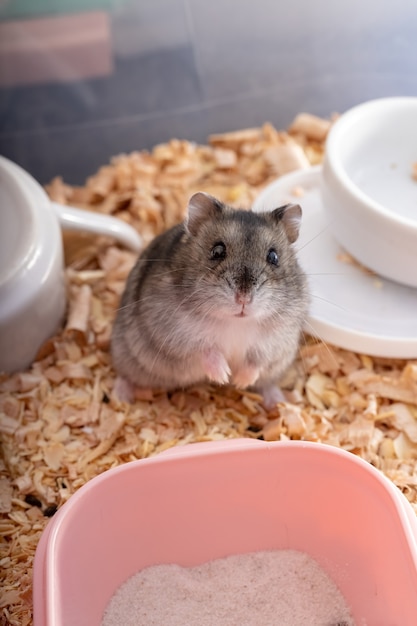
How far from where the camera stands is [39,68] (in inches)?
136

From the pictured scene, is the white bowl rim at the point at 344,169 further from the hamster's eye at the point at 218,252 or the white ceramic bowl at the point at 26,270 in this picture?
the white ceramic bowl at the point at 26,270

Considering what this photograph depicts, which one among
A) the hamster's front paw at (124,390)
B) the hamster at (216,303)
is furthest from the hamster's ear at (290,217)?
the hamster's front paw at (124,390)

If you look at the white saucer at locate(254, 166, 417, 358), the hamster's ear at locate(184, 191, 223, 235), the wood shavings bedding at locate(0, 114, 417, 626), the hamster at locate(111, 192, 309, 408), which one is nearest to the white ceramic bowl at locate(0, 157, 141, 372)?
the wood shavings bedding at locate(0, 114, 417, 626)

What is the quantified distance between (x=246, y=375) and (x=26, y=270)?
30.8 inches

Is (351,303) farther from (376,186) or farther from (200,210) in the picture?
(200,210)

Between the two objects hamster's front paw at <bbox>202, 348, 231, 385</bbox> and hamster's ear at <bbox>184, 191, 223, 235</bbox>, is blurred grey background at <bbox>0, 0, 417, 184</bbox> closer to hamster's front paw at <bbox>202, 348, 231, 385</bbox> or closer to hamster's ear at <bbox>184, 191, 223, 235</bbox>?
hamster's ear at <bbox>184, 191, 223, 235</bbox>

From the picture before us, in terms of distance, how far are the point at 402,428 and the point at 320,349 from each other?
1.30 feet

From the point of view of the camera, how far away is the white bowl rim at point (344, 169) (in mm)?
2291

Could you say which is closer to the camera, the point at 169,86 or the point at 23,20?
the point at 23,20

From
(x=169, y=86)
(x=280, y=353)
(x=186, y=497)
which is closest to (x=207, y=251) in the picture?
(x=280, y=353)

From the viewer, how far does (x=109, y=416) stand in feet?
7.89

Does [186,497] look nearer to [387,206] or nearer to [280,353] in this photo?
[280,353]

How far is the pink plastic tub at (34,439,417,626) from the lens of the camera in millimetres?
1728

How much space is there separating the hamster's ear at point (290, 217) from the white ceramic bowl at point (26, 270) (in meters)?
0.81
